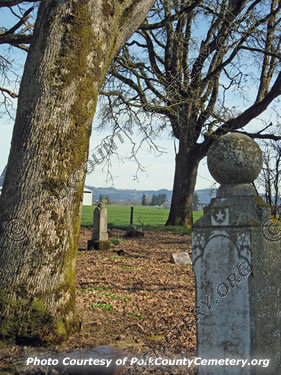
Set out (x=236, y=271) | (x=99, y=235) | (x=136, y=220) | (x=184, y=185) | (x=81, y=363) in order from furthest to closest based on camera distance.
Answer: (x=136, y=220) < (x=184, y=185) < (x=99, y=235) < (x=81, y=363) < (x=236, y=271)

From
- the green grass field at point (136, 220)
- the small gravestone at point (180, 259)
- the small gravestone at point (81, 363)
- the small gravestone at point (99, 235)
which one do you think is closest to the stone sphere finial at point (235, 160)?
the small gravestone at point (81, 363)

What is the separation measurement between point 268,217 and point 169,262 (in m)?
7.70

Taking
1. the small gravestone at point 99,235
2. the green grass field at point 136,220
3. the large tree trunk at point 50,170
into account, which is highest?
the large tree trunk at point 50,170

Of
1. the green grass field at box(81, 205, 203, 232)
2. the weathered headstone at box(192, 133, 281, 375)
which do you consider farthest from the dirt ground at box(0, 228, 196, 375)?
the green grass field at box(81, 205, 203, 232)

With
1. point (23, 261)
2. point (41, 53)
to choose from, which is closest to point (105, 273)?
point (23, 261)

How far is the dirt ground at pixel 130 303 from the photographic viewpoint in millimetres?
4234

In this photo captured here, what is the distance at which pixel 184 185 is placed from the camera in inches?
743

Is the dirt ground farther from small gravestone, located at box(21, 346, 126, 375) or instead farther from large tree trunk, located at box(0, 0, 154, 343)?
large tree trunk, located at box(0, 0, 154, 343)

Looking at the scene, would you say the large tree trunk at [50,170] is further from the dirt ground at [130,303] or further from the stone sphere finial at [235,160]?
the stone sphere finial at [235,160]

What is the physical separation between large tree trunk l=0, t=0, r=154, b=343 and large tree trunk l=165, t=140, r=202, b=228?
47.3 feet

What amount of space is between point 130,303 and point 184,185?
1308 centimetres

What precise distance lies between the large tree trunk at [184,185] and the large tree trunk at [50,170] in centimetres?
1442

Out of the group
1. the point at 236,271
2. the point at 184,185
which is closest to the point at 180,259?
the point at 236,271

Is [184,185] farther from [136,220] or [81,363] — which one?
[136,220]
